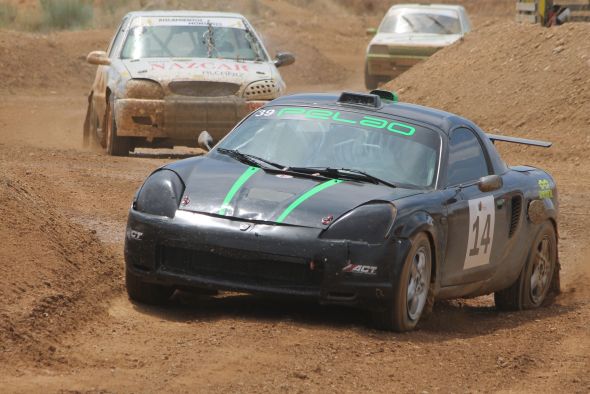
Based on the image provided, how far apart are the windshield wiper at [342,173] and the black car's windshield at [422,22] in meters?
20.8

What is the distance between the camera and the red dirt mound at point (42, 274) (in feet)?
23.1

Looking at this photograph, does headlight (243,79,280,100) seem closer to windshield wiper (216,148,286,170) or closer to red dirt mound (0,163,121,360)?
red dirt mound (0,163,121,360)

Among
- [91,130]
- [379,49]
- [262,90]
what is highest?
[262,90]

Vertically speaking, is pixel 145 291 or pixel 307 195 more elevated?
pixel 307 195

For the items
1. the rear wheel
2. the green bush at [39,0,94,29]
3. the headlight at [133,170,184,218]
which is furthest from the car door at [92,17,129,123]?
the green bush at [39,0,94,29]

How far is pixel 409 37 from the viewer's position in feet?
94.1

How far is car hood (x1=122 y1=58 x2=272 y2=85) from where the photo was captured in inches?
645

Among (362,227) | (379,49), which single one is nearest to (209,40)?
(362,227)

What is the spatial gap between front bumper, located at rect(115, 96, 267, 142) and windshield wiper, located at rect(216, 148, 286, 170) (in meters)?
7.27

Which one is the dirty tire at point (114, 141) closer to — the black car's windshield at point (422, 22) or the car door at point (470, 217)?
the car door at point (470, 217)

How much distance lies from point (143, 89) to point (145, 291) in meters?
8.16

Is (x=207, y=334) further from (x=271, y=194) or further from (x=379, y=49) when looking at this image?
(x=379, y=49)

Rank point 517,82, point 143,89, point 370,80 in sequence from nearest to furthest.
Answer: point 143,89
point 517,82
point 370,80

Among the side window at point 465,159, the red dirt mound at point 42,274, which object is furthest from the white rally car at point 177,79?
the side window at point 465,159
